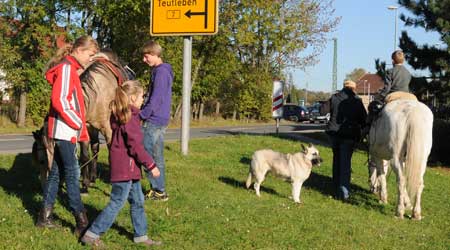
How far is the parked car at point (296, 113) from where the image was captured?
52.2m

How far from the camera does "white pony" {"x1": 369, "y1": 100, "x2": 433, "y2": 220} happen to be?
24.8 feet

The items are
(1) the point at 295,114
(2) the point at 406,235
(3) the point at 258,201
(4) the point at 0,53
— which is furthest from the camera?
(1) the point at 295,114

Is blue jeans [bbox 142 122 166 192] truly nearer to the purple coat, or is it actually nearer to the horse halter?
the horse halter

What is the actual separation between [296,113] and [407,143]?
150 ft

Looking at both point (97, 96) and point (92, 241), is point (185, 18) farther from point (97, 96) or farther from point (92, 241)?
point (92, 241)

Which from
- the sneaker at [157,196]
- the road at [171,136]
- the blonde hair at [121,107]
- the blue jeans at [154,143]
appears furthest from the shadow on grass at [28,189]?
the road at [171,136]

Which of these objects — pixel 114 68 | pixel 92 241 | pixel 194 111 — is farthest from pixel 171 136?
pixel 194 111

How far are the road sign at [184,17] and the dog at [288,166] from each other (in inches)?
172

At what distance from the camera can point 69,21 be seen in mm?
29266

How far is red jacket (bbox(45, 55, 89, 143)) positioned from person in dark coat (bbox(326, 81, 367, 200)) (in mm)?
5025

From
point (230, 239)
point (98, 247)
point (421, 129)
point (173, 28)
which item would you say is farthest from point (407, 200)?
point (173, 28)

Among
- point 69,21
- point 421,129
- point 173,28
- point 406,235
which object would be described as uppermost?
point 69,21

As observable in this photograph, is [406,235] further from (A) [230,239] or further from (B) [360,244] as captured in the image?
(A) [230,239]

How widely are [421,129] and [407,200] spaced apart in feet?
3.96
